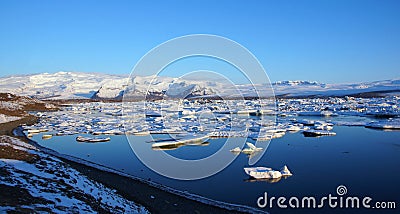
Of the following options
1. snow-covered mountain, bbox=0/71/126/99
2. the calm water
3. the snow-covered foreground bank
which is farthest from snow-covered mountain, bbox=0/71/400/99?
the snow-covered foreground bank

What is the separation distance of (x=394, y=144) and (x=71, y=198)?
11.0 metres

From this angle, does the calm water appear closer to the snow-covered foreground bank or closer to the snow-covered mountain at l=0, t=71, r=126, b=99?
the snow-covered foreground bank

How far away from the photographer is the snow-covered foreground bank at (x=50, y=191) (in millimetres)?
4020

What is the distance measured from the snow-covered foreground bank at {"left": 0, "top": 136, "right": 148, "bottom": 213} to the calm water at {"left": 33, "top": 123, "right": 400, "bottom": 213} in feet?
6.19

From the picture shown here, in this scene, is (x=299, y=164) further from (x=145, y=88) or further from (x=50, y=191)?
(x=145, y=88)

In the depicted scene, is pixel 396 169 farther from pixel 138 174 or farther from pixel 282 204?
pixel 138 174

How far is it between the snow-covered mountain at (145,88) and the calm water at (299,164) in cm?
3102

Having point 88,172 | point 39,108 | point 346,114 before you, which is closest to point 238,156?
point 88,172

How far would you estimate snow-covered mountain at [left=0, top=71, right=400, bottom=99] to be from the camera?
60519mm

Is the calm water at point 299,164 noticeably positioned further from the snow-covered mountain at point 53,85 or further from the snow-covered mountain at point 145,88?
the snow-covered mountain at point 53,85

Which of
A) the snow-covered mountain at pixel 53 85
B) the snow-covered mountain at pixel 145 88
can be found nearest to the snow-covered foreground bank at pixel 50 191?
Result: the snow-covered mountain at pixel 145 88

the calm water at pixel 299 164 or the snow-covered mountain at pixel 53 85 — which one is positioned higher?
the snow-covered mountain at pixel 53 85

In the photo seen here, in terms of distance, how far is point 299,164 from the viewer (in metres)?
8.48

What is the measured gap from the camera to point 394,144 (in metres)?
11.1
